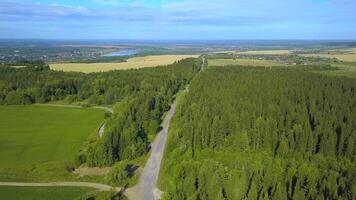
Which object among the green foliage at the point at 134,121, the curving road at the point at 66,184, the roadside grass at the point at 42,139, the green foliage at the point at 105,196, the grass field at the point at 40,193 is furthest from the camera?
the green foliage at the point at 134,121

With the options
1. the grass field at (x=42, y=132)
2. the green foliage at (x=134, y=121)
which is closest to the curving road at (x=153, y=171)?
the green foliage at (x=134, y=121)

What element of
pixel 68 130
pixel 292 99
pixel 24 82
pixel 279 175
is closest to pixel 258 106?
pixel 292 99

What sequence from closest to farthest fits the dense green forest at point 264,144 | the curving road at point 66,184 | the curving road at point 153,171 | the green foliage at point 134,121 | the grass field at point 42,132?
the dense green forest at point 264,144, the curving road at point 153,171, the curving road at point 66,184, the green foliage at point 134,121, the grass field at point 42,132

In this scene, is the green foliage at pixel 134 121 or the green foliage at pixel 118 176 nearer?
the green foliage at pixel 118 176

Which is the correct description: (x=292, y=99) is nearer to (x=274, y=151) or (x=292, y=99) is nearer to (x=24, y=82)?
(x=274, y=151)

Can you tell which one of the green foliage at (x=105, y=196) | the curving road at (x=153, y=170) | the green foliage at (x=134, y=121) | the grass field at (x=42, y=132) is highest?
the green foliage at (x=134, y=121)

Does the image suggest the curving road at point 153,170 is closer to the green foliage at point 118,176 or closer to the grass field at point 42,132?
the green foliage at point 118,176

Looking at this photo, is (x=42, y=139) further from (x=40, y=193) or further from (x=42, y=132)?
(x=40, y=193)
